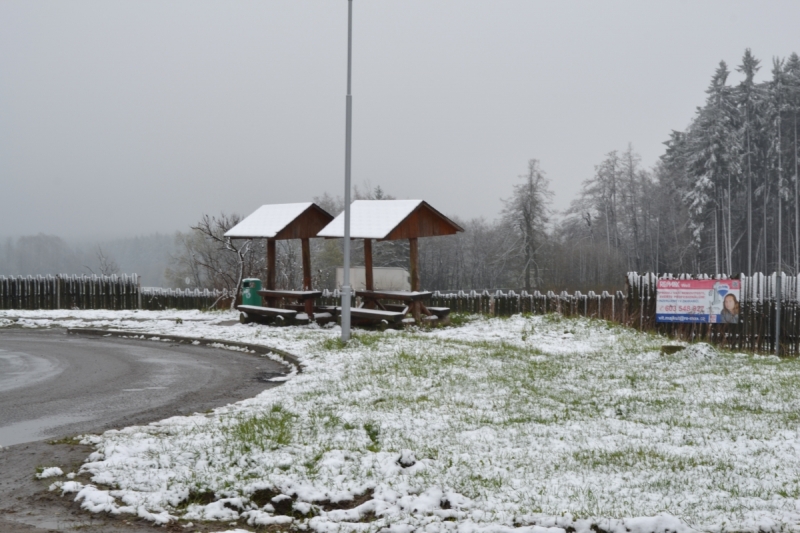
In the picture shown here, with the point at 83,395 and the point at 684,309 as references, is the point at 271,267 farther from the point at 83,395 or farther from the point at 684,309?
the point at 684,309

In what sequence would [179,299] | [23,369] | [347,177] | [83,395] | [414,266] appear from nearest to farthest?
[83,395] → [23,369] → [347,177] → [414,266] → [179,299]

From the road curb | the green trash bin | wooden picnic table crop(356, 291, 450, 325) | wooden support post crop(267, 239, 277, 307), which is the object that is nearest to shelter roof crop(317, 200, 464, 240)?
wooden picnic table crop(356, 291, 450, 325)

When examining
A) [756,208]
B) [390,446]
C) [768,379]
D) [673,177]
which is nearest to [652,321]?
[768,379]

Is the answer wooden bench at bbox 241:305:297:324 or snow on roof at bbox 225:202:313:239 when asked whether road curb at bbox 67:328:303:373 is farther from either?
snow on roof at bbox 225:202:313:239

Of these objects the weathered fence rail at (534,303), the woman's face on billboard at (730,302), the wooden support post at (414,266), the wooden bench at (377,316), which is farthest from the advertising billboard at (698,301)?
the wooden bench at (377,316)

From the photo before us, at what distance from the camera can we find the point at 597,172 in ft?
250

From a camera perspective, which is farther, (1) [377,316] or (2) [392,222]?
(2) [392,222]

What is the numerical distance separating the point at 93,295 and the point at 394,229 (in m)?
18.1

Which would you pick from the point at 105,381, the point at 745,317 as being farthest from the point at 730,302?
the point at 105,381

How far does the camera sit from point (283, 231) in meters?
21.6

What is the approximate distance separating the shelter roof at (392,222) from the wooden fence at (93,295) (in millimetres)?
12141

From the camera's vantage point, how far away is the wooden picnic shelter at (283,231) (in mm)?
21094

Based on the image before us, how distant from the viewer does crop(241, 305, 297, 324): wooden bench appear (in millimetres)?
20656

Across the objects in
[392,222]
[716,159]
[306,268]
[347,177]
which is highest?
[716,159]
